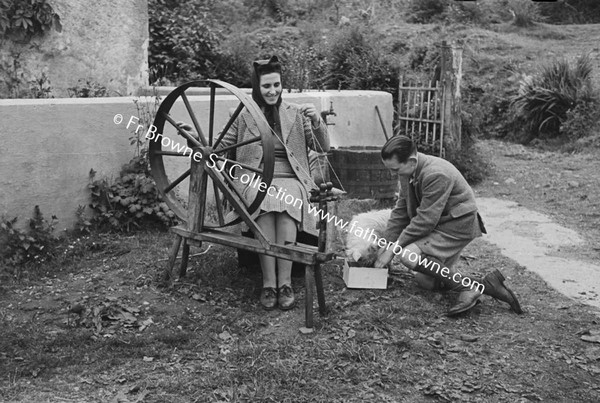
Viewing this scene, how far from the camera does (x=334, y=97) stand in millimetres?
8453

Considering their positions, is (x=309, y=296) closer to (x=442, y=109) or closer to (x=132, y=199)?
(x=132, y=199)

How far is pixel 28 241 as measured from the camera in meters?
5.64

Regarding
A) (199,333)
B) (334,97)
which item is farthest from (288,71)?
(199,333)

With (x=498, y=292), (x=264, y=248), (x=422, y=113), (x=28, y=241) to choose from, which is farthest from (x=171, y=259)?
(x=422, y=113)

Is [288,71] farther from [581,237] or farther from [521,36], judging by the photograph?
[521,36]

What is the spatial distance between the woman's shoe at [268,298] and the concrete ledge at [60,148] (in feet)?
6.88

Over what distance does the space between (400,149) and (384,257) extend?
80cm

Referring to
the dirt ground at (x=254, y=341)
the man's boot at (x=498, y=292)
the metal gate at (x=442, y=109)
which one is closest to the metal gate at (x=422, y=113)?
the metal gate at (x=442, y=109)

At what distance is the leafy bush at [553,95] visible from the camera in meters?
12.5

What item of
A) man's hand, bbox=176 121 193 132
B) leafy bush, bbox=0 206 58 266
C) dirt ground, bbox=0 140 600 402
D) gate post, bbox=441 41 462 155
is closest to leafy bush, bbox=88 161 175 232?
A: dirt ground, bbox=0 140 600 402

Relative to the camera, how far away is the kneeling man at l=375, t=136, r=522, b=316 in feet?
16.3

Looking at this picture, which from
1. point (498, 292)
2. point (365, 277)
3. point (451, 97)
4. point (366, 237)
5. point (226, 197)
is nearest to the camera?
point (226, 197)

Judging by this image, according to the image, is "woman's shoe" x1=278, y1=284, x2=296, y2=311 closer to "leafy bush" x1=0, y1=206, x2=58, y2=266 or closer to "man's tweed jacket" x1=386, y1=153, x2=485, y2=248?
"man's tweed jacket" x1=386, y1=153, x2=485, y2=248

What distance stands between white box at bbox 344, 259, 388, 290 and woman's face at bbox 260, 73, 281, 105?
4.42ft
